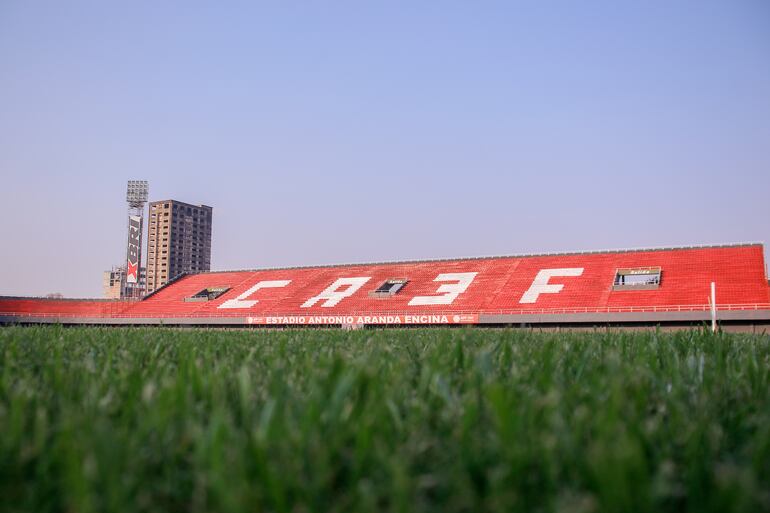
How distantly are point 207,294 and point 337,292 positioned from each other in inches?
477

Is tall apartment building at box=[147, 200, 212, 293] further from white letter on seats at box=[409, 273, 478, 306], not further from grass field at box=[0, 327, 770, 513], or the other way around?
grass field at box=[0, 327, 770, 513]

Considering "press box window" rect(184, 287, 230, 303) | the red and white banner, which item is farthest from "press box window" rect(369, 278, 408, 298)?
"press box window" rect(184, 287, 230, 303)

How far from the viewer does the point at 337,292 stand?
151ft

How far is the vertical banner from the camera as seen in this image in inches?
2280

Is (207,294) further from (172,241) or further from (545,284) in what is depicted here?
(172,241)

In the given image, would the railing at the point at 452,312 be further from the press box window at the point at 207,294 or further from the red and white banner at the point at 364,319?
the press box window at the point at 207,294

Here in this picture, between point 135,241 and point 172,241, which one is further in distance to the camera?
point 172,241

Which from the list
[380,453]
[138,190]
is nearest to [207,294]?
[138,190]

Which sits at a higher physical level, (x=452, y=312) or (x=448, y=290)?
(x=448, y=290)

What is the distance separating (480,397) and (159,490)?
3.71ft

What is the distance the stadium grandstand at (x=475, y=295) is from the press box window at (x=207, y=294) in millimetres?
97

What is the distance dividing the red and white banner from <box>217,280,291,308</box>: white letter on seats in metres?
4.92

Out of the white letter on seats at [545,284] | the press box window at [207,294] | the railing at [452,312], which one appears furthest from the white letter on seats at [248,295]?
the white letter on seats at [545,284]

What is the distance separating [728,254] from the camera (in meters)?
40.0
